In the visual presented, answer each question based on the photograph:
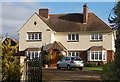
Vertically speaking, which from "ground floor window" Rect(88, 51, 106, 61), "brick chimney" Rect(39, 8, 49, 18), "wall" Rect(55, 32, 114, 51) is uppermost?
"brick chimney" Rect(39, 8, 49, 18)

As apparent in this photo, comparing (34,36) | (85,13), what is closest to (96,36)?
(85,13)

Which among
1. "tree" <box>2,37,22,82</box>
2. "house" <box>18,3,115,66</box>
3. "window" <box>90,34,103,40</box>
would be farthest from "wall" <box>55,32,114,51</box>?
"tree" <box>2,37,22,82</box>

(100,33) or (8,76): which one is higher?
(100,33)

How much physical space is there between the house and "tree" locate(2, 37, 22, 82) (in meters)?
23.3

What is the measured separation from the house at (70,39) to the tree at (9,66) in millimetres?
23319

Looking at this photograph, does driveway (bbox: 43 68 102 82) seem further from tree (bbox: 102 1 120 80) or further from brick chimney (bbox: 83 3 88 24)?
brick chimney (bbox: 83 3 88 24)

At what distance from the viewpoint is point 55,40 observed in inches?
1484

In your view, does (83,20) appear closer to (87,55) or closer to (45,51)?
(87,55)

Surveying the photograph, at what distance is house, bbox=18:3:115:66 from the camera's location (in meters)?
34.8

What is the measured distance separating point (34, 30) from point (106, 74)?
28507mm

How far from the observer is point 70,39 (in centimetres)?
3678

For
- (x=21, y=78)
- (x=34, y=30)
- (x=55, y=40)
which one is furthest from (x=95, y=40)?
(x=21, y=78)

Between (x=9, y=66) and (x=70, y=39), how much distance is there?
2668cm

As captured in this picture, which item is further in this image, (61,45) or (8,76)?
(61,45)
